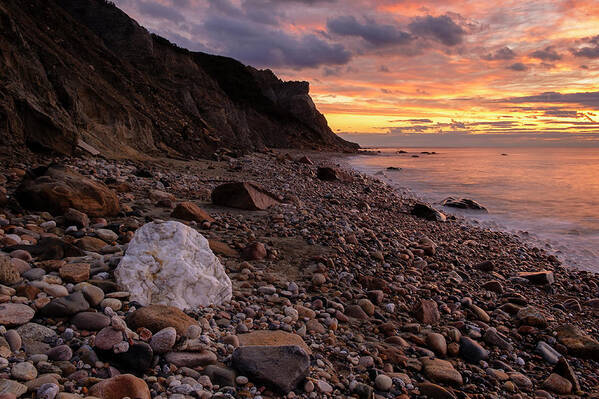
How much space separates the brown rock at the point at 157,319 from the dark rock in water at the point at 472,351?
2.56 m

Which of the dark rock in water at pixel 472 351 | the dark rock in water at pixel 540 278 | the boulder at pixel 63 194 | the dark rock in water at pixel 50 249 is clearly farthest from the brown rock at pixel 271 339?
the dark rock in water at pixel 540 278

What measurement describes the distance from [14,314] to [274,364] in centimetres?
168

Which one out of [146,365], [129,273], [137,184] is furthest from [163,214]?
[146,365]

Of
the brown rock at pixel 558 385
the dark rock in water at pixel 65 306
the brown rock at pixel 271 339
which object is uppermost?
the dark rock in water at pixel 65 306

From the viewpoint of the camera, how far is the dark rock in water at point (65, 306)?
2.54 meters

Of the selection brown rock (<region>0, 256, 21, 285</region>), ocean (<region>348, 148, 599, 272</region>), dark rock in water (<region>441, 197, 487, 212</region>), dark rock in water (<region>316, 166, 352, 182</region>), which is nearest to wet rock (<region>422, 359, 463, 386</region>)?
brown rock (<region>0, 256, 21, 285</region>)

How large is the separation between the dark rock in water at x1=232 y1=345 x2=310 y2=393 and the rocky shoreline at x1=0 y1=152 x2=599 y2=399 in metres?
0.01

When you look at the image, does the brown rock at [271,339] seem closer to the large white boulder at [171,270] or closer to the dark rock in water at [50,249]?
the large white boulder at [171,270]

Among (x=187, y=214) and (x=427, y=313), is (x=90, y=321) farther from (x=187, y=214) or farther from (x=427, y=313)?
(x=187, y=214)

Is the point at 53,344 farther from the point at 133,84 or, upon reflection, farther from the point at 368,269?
the point at 133,84

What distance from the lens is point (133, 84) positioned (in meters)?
15.3

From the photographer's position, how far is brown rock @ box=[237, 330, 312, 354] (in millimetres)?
2946

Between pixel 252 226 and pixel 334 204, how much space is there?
4.22m

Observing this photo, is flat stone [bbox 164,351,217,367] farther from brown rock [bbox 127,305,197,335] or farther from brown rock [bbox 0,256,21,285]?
brown rock [bbox 0,256,21,285]
